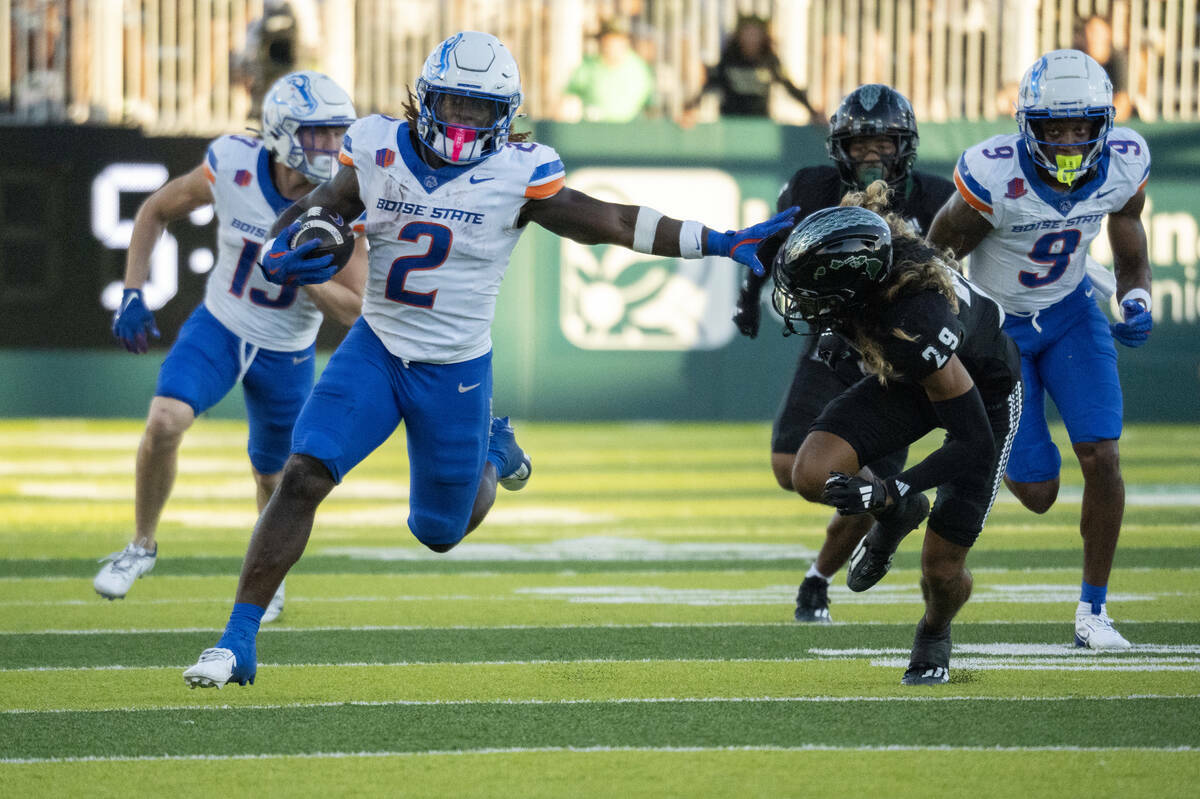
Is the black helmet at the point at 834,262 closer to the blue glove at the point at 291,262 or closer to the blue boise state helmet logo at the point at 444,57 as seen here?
the blue boise state helmet logo at the point at 444,57

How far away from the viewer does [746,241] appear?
16.2ft

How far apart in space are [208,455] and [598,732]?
8.48m

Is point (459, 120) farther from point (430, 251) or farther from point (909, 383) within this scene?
point (909, 383)

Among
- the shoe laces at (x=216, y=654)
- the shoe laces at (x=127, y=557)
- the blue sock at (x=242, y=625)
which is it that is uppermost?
the blue sock at (x=242, y=625)

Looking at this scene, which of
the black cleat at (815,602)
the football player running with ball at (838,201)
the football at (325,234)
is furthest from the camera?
the black cleat at (815,602)

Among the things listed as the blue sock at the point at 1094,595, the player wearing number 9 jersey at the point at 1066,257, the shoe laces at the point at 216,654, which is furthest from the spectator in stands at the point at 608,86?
the shoe laces at the point at 216,654

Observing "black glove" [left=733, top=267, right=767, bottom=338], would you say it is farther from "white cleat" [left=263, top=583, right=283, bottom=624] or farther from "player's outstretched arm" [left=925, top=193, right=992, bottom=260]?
"white cleat" [left=263, top=583, right=283, bottom=624]

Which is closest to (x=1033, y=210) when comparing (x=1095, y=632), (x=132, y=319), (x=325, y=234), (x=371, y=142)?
(x=1095, y=632)

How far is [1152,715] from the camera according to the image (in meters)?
4.71

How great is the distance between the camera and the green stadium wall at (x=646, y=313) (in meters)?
14.2

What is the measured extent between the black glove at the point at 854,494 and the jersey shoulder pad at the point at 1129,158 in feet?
6.20

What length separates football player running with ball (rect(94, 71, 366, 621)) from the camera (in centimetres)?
640

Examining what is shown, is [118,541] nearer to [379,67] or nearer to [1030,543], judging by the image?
[1030,543]

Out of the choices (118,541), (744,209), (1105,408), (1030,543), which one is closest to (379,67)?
(744,209)
